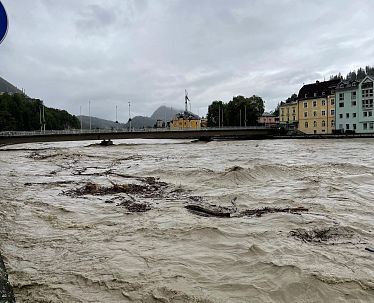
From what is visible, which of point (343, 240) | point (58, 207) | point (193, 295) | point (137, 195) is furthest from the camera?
point (137, 195)

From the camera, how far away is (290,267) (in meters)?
6.01

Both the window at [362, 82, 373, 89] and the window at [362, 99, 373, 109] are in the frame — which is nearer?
the window at [362, 99, 373, 109]

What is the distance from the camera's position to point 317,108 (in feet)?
320

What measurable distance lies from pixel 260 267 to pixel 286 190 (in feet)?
26.7

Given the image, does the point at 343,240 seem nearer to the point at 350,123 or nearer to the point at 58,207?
the point at 58,207

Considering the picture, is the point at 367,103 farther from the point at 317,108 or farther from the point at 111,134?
the point at 111,134

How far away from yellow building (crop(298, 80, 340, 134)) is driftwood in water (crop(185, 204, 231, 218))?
293 feet

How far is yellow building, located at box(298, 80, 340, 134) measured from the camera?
93812 millimetres

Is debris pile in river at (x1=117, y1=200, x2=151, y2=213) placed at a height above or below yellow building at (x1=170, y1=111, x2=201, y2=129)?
below

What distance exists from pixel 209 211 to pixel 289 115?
346 ft

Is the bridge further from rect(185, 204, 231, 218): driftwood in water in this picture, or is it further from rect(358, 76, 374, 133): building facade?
rect(185, 204, 231, 218): driftwood in water

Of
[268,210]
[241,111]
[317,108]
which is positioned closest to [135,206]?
[268,210]

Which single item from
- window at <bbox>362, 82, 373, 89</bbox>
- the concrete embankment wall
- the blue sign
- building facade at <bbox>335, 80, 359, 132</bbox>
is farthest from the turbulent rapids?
building facade at <bbox>335, 80, 359, 132</bbox>

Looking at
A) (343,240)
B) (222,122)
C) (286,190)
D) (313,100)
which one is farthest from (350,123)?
(343,240)
